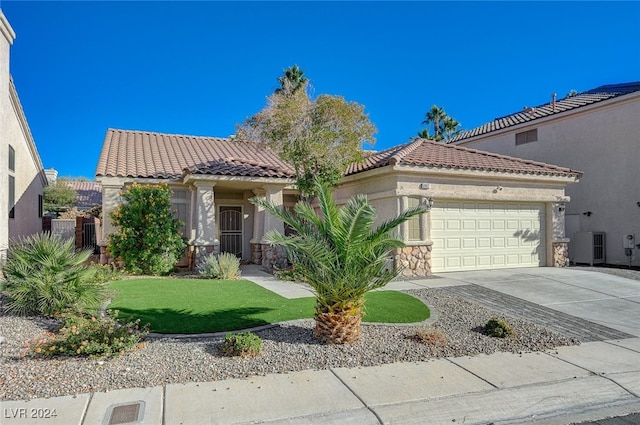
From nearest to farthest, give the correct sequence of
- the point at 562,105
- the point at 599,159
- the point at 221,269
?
the point at 221,269 < the point at 599,159 < the point at 562,105

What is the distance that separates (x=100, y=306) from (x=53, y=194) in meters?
27.0

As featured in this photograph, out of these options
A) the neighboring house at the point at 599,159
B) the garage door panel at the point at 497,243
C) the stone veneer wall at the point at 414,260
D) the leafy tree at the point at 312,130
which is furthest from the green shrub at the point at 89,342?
the neighboring house at the point at 599,159

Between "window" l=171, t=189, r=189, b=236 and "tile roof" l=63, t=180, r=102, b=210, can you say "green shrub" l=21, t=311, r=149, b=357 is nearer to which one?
"window" l=171, t=189, r=189, b=236

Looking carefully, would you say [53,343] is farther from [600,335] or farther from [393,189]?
[393,189]

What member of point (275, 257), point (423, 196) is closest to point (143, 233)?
point (275, 257)

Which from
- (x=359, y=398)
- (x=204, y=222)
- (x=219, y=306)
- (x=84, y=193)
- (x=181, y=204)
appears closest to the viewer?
(x=359, y=398)

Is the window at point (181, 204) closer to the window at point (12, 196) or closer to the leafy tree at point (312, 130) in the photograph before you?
the leafy tree at point (312, 130)

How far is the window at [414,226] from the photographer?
532 inches

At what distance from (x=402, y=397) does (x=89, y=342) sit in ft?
14.2

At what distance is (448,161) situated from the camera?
14.2 metres

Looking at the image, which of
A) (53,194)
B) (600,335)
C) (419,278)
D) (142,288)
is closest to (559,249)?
(419,278)

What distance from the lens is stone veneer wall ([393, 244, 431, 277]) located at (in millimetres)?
13227

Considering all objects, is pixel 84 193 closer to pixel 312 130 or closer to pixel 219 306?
pixel 312 130

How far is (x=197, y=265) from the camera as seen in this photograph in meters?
14.4
